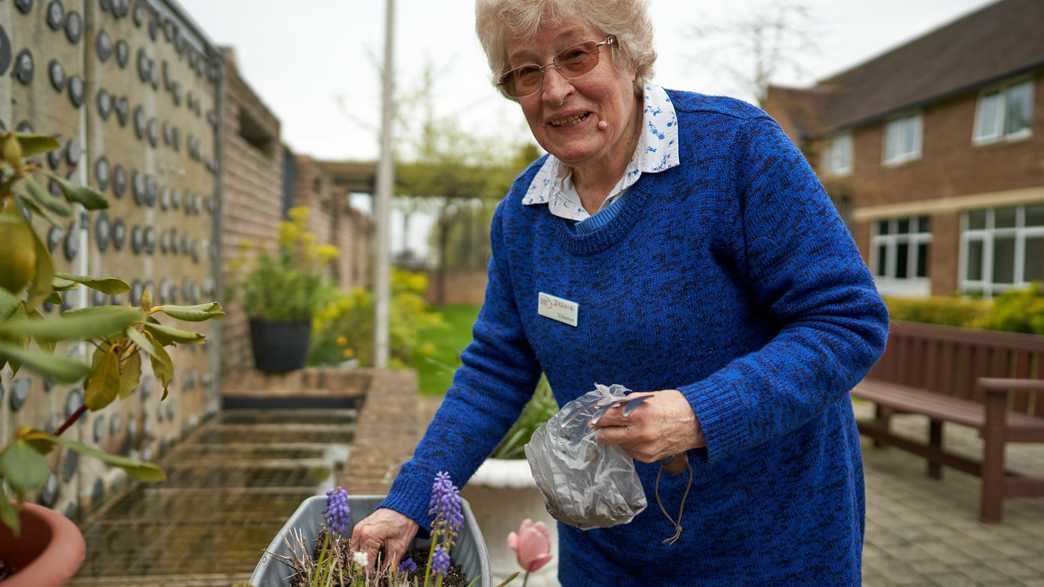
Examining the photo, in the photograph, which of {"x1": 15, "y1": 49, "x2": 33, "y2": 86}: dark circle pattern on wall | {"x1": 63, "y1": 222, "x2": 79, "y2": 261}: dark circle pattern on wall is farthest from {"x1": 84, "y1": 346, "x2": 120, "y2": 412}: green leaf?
{"x1": 63, "y1": 222, "x2": 79, "y2": 261}: dark circle pattern on wall

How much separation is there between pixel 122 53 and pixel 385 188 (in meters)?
3.71

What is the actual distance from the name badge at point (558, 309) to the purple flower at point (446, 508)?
14.9 inches

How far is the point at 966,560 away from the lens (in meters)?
3.51

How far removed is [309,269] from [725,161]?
5197 mm

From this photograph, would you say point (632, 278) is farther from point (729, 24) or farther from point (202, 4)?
point (729, 24)

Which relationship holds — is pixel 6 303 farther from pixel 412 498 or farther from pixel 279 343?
pixel 279 343

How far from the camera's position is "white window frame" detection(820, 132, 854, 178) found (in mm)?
21688

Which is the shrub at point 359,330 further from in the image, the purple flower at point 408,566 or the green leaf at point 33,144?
the green leaf at point 33,144

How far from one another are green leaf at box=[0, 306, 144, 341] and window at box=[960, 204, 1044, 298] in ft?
59.8

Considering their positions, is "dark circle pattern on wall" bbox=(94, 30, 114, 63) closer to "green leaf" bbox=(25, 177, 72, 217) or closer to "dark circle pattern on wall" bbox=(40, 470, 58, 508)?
"dark circle pattern on wall" bbox=(40, 470, 58, 508)

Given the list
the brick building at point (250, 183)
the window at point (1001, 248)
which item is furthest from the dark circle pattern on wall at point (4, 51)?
the window at point (1001, 248)

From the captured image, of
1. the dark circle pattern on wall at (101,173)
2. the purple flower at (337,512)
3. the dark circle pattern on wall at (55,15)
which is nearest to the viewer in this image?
the purple flower at (337,512)

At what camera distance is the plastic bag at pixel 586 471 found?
111 cm

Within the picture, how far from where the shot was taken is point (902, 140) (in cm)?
1945
